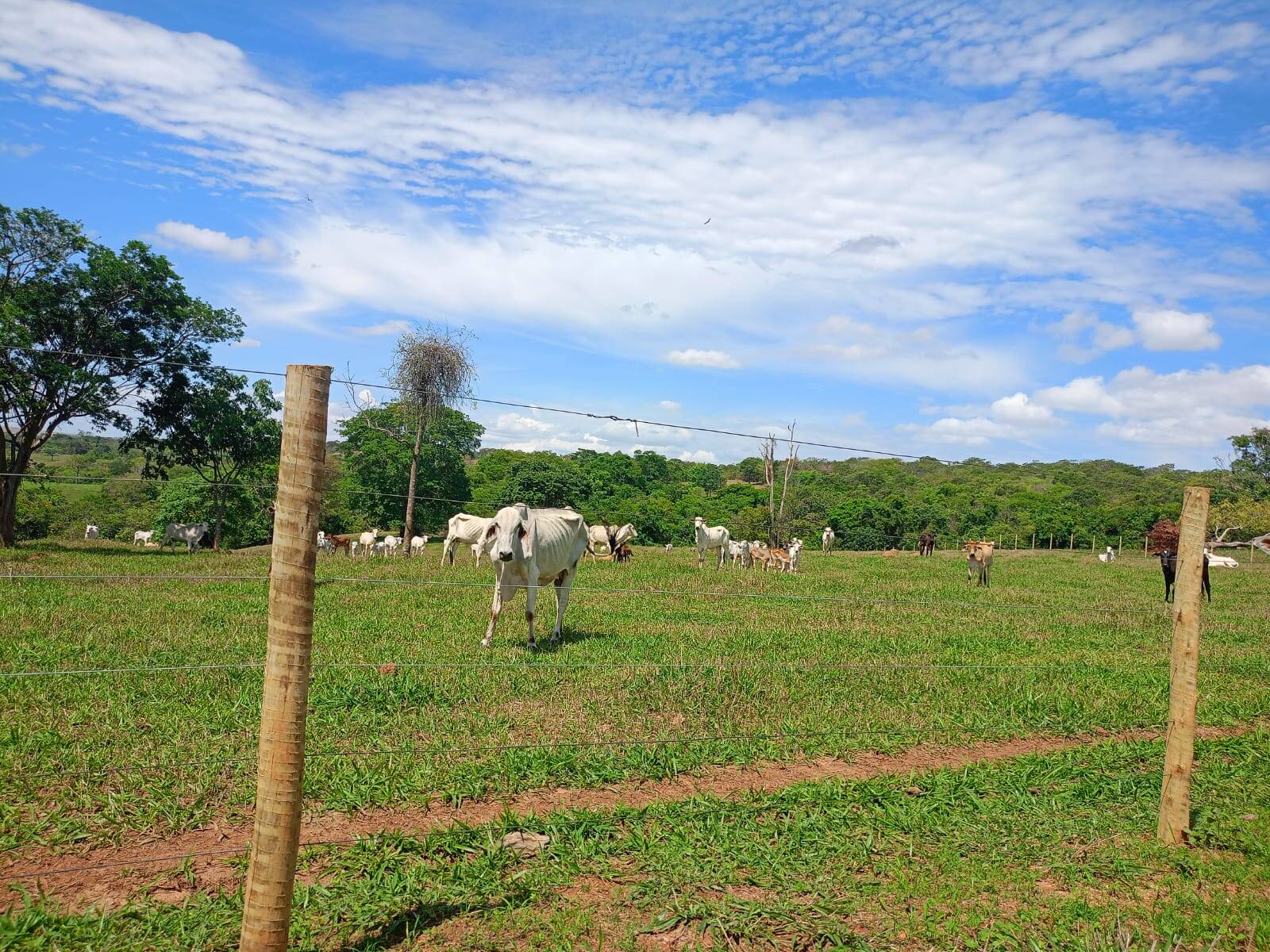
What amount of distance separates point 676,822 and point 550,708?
225 cm

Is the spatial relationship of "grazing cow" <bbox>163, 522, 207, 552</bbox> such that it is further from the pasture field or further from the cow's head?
the cow's head

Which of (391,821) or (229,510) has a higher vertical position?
(229,510)

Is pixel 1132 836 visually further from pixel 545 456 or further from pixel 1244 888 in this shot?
pixel 545 456

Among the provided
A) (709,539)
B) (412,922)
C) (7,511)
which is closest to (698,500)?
(709,539)

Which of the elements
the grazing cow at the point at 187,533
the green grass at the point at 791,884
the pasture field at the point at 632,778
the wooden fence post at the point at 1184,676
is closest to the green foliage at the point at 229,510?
the grazing cow at the point at 187,533

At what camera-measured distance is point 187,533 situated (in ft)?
102

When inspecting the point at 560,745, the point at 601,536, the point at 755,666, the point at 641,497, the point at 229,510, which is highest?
the point at 641,497

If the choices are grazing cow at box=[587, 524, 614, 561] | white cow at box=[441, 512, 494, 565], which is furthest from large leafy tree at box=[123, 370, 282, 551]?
grazing cow at box=[587, 524, 614, 561]

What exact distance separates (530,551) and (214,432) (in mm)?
17976

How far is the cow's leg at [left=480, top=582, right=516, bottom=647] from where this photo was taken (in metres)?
9.82

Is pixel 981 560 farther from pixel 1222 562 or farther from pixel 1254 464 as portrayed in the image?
pixel 1254 464

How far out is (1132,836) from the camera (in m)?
5.52

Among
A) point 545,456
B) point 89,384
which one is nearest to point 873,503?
point 545,456

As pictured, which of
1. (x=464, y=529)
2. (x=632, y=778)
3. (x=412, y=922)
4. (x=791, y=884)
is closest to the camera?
(x=412, y=922)
